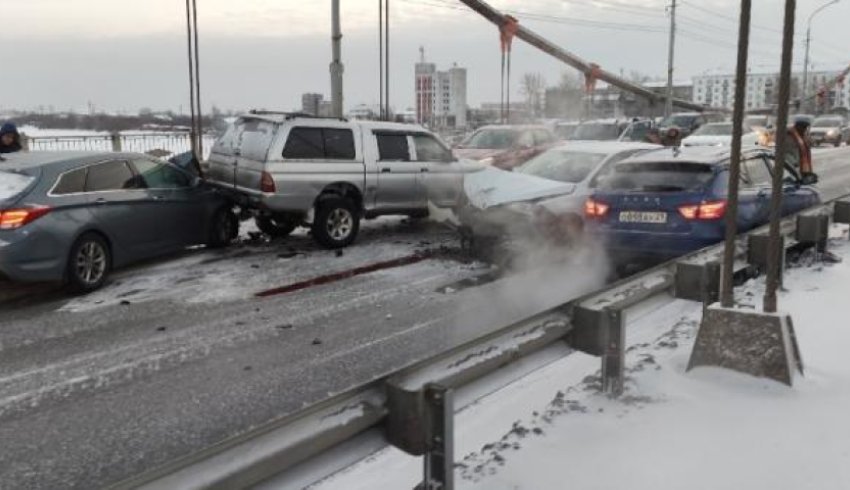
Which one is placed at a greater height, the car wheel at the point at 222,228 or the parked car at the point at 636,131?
the parked car at the point at 636,131

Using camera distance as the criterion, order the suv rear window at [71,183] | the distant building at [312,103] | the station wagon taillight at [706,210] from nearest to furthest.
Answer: the station wagon taillight at [706,210] < the suv rear window at [71,183] < the distant building at [312,103]

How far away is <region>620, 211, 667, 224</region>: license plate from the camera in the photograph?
834 cm

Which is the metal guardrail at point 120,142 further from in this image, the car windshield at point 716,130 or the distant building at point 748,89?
the distant building at point 748,89

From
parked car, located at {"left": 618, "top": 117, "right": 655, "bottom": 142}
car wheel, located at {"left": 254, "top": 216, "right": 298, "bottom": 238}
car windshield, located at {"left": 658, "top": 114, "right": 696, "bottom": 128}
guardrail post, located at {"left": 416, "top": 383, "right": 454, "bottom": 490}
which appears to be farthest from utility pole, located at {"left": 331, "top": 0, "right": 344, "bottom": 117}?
car windshield, located at {"left": 658, "top": 114, "right": 696, "bottom": 128}

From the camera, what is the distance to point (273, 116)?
10797 mm

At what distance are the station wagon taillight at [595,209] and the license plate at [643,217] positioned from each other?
0.21m

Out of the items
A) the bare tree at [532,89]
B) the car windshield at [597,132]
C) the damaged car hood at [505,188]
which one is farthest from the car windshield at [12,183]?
the bare tree at [532,89]

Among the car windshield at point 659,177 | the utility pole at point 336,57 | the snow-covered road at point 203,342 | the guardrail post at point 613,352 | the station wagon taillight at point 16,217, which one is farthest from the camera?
the utility pole at point 336,57

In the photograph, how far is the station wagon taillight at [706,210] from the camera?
802 centimetres

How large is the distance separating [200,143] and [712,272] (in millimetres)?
16458

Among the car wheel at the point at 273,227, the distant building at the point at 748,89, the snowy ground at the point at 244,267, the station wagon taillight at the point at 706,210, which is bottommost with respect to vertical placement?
the snowy ground at the point at 244,267

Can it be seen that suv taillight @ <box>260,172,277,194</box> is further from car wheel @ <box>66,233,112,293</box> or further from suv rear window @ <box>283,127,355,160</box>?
car wheel @ <box>66,233,112,293</box>

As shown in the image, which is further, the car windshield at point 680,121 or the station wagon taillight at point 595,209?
the car windshield at point 680,121

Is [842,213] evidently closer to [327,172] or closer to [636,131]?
[327,172]
